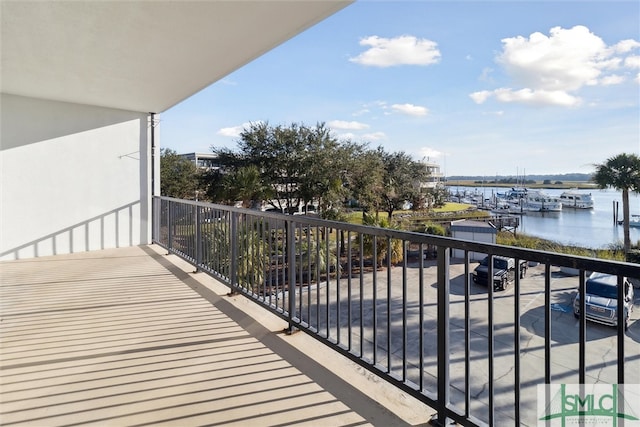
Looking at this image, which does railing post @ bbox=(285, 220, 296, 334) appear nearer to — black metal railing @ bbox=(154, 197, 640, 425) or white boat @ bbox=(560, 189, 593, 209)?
black metal railing @ bbox=(154, 197, 640, 425)

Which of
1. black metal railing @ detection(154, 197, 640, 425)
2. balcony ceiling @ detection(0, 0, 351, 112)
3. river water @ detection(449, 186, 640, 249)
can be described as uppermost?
balcony ceiling @ detection(0, 0, 351, 112)

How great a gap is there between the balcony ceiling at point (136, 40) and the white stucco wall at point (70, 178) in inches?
20.6

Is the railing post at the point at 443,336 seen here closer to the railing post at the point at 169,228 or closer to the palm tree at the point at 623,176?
the railing post at the point at 169,228

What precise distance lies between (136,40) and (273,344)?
2982 millimetres

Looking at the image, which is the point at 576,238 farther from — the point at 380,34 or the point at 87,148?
the point at 87,148

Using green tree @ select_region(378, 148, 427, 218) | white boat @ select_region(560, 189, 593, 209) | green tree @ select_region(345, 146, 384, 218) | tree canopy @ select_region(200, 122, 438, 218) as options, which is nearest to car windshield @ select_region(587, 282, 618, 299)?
tree canopy @ select_region(200, 122, 438, 218)

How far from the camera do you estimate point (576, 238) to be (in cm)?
2186

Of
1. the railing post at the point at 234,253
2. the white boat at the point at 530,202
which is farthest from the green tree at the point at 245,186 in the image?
the white boat at the point at 530,202

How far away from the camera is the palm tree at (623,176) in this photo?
16266 mm

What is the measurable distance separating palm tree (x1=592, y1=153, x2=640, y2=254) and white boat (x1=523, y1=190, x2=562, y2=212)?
2288cm

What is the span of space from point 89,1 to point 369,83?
32304mm

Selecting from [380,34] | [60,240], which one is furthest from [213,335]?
[380,34]

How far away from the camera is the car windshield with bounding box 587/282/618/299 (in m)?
1.15

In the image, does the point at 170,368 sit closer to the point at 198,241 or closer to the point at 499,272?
the point at 198,241
